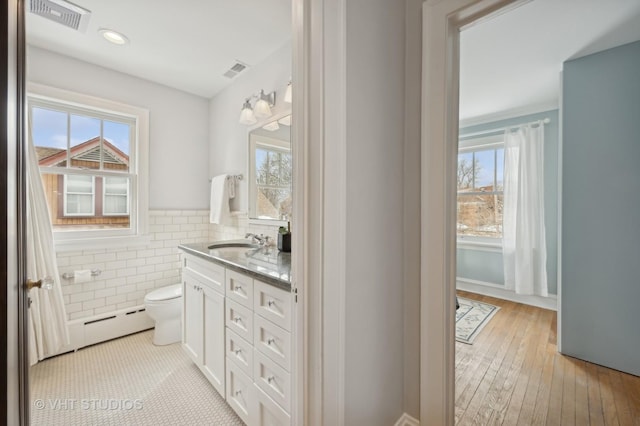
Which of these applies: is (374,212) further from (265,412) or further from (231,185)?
(231,185)

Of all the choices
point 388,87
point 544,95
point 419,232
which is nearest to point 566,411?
point 419,232

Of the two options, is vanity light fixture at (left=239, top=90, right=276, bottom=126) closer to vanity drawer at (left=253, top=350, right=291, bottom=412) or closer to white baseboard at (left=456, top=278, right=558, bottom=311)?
vanity drawer at (left=253, top=350, right=291, bottom=412)

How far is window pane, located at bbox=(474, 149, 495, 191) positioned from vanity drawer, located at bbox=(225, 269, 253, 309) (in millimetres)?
3668

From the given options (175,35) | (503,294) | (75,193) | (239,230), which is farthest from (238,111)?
(503,294)

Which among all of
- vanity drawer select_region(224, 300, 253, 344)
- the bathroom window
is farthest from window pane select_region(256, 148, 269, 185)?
the bathroom window

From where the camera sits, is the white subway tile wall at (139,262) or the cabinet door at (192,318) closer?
the cabinet door at (192,318)

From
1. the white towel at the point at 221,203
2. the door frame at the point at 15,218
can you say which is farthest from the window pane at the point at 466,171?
the door frame at the point at 15,218

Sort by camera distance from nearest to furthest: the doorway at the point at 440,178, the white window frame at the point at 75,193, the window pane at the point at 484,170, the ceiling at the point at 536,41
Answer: the doorway at the point at 440,178, the ceiling at the point at 536,41, the white window frame at the point at 75,193, the window pane at the point at 484,170

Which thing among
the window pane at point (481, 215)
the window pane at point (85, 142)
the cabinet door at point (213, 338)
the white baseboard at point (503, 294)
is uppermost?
the window pane at point (85, 142)

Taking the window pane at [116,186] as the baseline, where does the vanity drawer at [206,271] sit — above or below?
below

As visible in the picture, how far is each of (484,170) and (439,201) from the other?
10.7 feet

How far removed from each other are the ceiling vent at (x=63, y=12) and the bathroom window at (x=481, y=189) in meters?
4.01

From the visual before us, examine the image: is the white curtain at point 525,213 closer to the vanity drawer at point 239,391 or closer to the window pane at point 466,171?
the window pane at point 466,171

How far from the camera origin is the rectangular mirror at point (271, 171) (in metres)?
2.27
